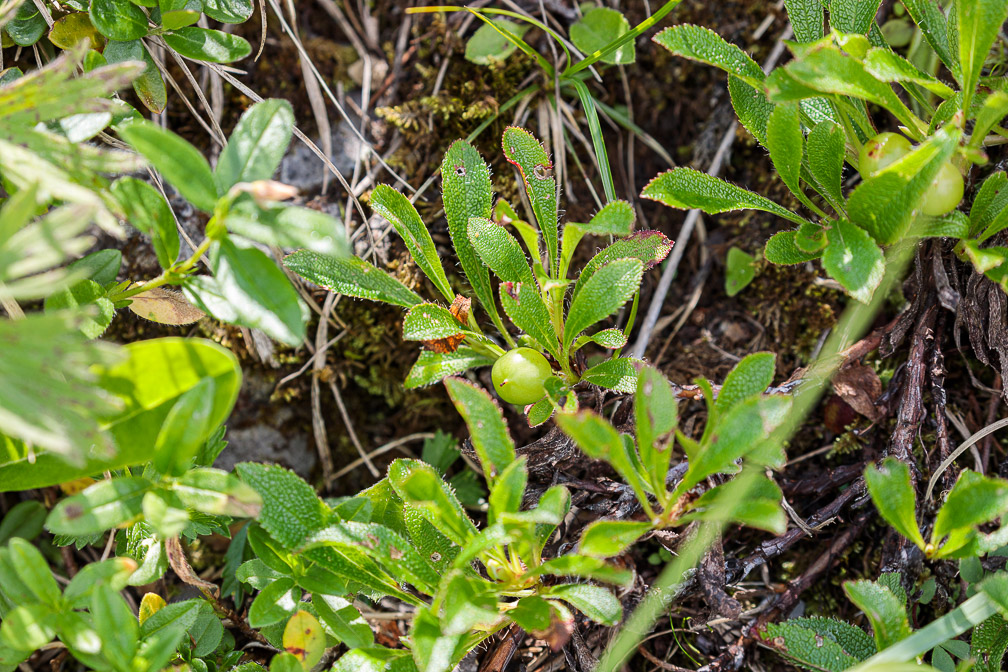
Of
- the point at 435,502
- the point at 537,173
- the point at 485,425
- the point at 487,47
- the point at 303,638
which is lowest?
the point at 303,638

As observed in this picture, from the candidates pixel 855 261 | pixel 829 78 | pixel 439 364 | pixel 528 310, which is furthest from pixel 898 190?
pixel 439 364

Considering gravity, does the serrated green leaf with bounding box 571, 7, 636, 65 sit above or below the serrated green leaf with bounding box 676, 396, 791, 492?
above

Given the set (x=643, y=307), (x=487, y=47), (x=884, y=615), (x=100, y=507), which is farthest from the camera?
(x=643, y=307)

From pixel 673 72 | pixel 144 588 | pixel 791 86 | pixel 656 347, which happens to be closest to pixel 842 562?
pixel 656 347

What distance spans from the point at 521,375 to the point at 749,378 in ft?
1.67

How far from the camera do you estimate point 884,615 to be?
137 cm

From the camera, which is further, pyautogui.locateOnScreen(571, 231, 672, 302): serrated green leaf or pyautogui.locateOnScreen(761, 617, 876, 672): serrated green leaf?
pyautogui.locateOnScreen(571, 231, 672, 302): serrated green leaf

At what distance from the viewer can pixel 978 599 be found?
1354 millimetres

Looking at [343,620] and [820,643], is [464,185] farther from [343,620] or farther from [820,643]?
[820,643]

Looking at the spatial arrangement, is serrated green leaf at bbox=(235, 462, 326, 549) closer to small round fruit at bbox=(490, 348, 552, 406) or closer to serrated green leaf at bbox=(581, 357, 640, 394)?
small round fruit at bbox=(490, 348, 552, 406)

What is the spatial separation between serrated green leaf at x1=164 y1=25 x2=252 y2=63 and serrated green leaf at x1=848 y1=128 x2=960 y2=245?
1.42 m

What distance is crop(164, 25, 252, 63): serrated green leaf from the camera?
5.48 ft

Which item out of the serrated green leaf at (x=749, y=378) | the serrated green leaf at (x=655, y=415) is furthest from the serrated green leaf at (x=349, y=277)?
the serrated green leaf at (x=749, y=378)

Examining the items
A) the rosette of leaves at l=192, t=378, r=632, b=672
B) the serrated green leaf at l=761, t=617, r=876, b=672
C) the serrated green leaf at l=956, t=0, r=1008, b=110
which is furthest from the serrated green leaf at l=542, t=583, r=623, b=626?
the serrated green leaf at l=956, t=0, r=1008, b=110
